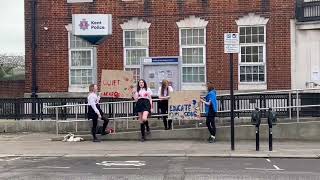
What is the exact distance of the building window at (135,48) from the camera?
2450 centimetres

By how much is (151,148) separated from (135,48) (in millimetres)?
8964

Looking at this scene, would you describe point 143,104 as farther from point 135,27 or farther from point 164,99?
point 135,27

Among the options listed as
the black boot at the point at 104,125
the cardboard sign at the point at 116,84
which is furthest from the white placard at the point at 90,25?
the black boot at the point at 104,125

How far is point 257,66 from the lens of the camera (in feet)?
77.3

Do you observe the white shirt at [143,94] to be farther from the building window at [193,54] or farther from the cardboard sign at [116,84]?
the building window at [193,54]

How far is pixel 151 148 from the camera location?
53.4 ft

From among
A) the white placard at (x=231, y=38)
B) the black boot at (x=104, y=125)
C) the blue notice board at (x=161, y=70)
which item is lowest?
the black boot at (x=104, y=125)

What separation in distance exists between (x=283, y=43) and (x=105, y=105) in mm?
7659

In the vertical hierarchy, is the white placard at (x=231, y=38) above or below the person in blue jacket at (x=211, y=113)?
above

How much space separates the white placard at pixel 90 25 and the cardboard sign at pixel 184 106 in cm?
329

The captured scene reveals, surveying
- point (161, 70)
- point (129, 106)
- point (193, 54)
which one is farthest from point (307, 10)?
point (129, 106)

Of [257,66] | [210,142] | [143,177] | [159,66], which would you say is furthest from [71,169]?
[257,66]

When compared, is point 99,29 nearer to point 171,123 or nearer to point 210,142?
point 171,123

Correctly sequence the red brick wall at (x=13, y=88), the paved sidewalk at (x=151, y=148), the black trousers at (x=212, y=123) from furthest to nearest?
the red brick wall at (x=13, y=88) < the black trousers at (x=212, y=123) < the paved sidewalk at (x=151, y=148)
